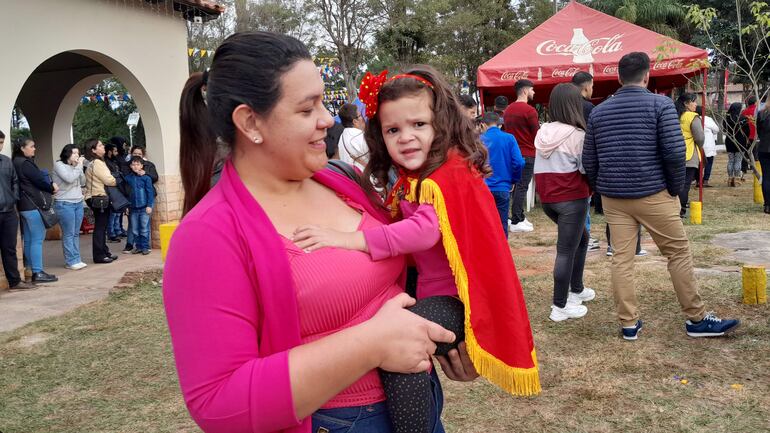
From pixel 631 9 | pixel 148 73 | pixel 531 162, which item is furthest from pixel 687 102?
pixel 631 9

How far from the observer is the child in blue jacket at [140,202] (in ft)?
31.8

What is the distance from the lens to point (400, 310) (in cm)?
140

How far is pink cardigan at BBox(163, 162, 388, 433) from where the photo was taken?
120cm

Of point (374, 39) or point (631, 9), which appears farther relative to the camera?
point (374, 39)

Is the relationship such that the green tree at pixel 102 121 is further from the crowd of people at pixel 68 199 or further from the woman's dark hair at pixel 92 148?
the crowd of people at pixel 68 199

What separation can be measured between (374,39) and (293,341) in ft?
95.9

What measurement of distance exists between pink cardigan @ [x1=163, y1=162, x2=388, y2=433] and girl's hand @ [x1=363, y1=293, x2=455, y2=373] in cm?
17

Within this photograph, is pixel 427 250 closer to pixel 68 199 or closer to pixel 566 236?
pixel 566 236

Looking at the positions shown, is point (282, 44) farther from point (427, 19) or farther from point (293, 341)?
point (427, 19)

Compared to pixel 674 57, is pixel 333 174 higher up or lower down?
lower down

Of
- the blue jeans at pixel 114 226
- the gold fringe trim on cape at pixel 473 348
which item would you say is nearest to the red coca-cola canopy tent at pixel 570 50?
the blue jeans at pixel 114 226

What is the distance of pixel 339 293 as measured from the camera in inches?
54.7

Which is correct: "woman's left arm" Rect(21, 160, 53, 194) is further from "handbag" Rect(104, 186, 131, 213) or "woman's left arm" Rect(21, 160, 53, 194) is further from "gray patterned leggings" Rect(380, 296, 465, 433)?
"gray patterned leggings" Rect(380, 296, 465, 433)

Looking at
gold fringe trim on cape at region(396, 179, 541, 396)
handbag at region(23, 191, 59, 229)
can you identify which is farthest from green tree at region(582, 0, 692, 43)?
gold fringe trim on cape at region(396, 179, 541, 396)
